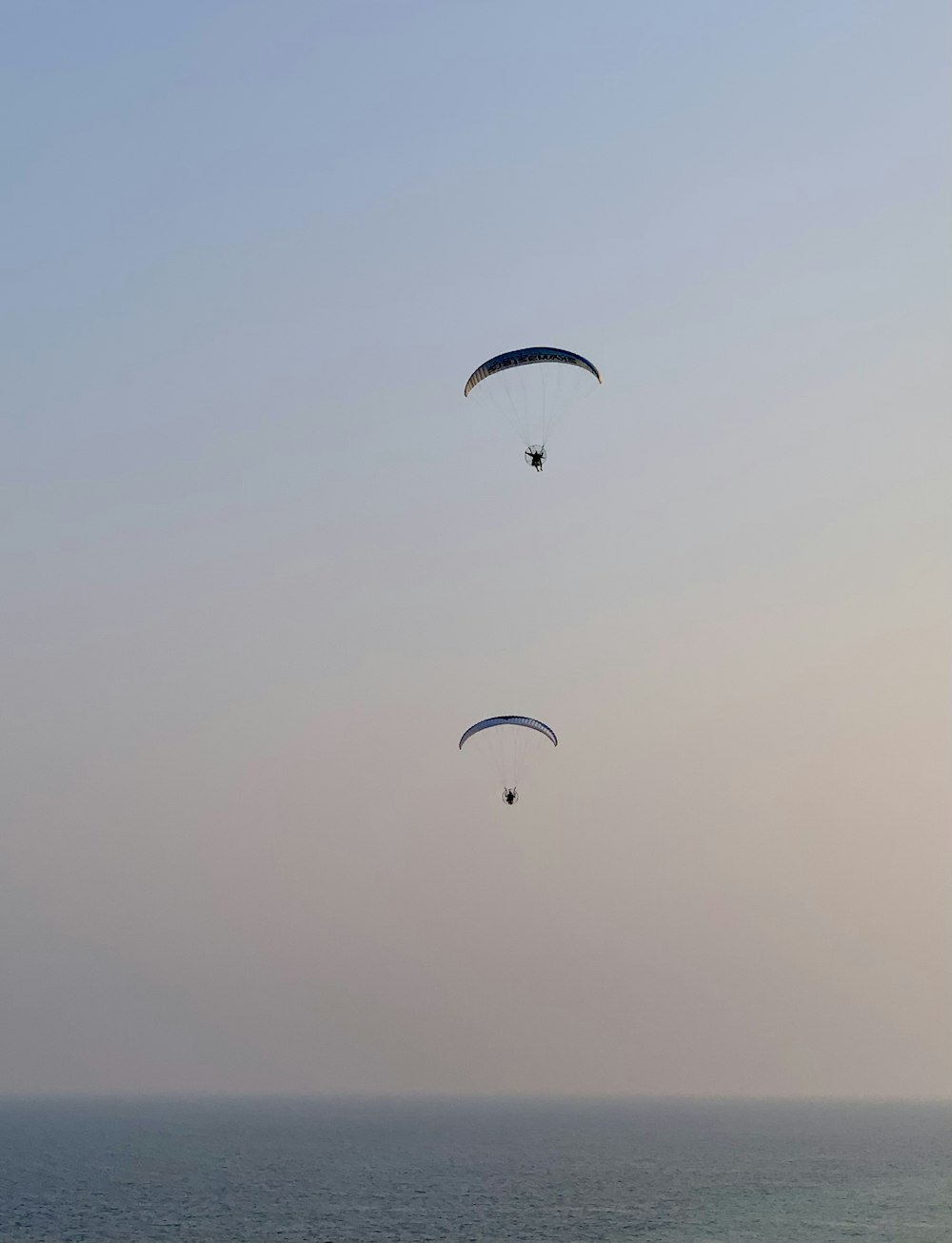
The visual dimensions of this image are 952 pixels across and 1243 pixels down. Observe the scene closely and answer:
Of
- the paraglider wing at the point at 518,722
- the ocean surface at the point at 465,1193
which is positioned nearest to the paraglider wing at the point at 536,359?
the paraglider wing at the point at 518,722

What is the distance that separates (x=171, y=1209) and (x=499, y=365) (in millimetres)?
70410

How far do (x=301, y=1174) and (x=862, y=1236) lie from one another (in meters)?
60.5

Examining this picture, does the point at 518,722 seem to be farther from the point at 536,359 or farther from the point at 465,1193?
the point at 465,1193

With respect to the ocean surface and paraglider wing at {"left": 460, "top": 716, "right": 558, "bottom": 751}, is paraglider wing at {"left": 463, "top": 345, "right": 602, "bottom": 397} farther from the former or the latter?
the ocean surface

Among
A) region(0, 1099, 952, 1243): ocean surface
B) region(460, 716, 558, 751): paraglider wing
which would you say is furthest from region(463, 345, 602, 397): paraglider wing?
region(0, 1099, 952, 1243): ocean surface

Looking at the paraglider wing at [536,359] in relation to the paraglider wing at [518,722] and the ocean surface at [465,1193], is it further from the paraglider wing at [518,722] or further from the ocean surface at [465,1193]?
the ocean surface at [465,1193]

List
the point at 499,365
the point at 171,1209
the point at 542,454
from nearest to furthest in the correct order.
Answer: the point at 499,365
the point at 542,454
the point at 171,1209

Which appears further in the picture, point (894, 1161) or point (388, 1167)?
point (894, 1161)

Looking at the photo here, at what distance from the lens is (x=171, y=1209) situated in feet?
306

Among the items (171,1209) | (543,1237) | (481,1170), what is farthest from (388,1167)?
(543,1237)

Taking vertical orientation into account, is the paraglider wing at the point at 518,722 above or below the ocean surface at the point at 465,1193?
above

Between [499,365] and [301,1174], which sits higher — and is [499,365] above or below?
above

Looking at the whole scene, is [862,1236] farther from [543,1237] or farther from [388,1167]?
[388,1167]

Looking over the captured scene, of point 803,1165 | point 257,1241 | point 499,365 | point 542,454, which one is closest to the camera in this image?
point 499,365
